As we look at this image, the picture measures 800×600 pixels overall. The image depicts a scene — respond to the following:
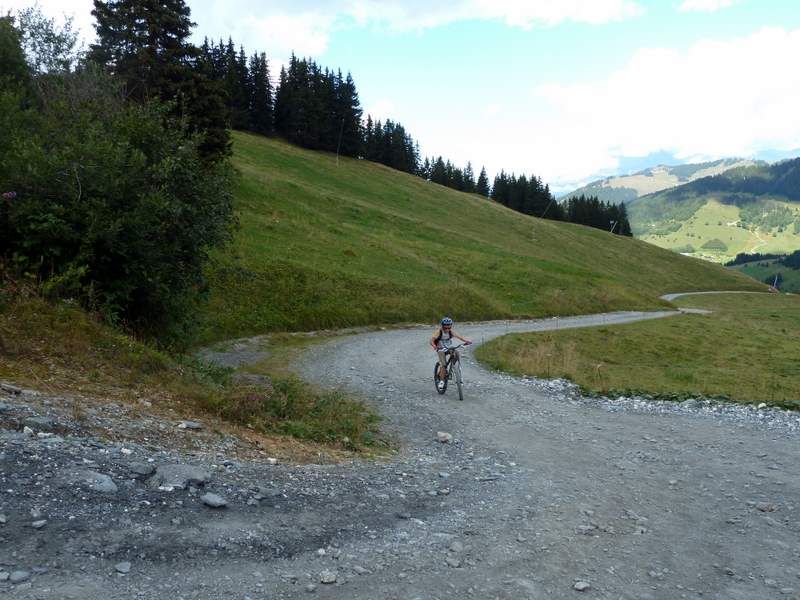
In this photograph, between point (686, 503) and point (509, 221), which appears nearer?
point (686, 503)

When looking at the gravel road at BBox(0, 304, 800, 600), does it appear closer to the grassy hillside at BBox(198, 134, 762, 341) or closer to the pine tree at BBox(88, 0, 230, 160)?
the grassy hillside at BBox(198, 134, 762, 341)

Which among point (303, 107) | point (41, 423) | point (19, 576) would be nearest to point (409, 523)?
point (19, 576)

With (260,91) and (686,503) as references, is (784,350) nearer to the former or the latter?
(686,503)

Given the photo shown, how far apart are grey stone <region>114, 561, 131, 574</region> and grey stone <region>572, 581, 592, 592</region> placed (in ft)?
14.7

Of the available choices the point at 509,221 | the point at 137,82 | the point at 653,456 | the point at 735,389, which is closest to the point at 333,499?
the point at 653,456

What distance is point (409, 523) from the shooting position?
22.4 ft

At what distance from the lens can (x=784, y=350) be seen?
32.0 m

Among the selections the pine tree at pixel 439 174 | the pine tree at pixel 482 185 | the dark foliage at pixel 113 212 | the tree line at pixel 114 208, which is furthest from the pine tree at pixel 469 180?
the dark foliage at pixel 113 212

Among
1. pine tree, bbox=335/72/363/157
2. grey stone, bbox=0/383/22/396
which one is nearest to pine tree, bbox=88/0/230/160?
grey stone, bbox=0/383/22/396

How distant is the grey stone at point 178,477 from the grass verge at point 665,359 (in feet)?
44.6

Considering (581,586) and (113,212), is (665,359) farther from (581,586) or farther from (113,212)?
(113,212)

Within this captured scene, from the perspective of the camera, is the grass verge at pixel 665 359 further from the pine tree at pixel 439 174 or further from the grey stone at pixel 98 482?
the pine tree at pixel 439 174

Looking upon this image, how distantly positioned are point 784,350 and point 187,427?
3569 cm

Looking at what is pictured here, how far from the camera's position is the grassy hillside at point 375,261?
2959 cm
